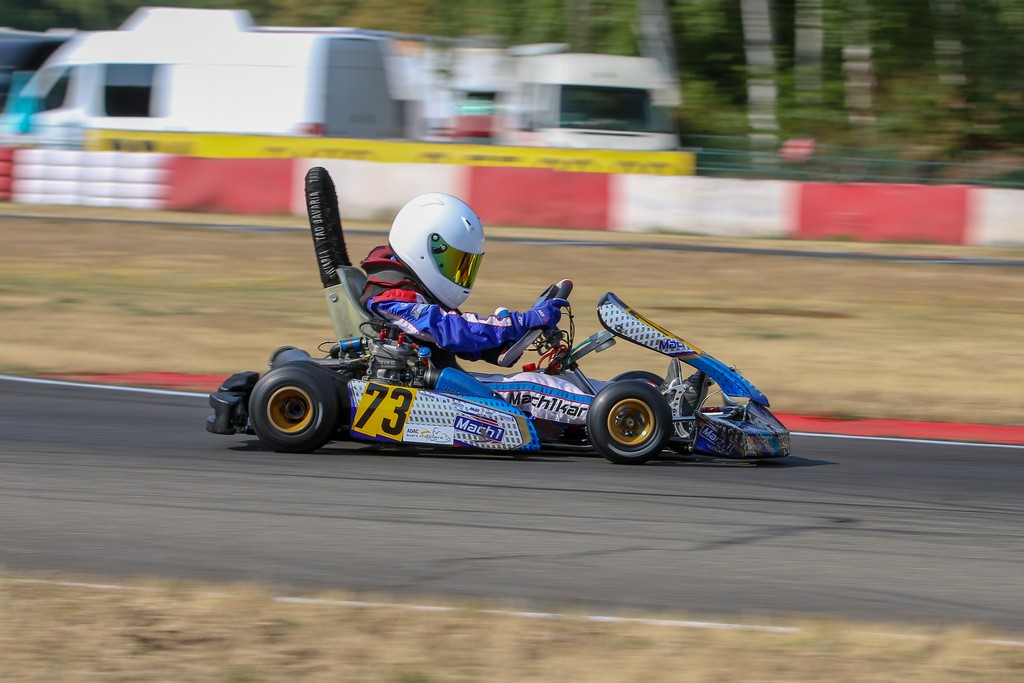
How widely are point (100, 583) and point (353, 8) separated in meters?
34.4

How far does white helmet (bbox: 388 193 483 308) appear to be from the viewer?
619 cm

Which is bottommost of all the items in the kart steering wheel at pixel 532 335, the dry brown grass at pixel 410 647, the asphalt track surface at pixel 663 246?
the dry brown grass at pixel 410 647

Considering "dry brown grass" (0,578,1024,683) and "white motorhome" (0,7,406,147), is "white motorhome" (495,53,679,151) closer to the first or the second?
"white motorhome" (0,7,406,147)

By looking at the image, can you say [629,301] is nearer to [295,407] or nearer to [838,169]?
[295,407]

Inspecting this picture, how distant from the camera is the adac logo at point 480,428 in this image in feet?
19.8

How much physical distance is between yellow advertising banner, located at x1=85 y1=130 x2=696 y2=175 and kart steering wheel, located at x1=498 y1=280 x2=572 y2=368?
38.4ft

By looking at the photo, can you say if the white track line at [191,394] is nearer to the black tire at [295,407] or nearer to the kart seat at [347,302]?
the kart seat at [347,302]

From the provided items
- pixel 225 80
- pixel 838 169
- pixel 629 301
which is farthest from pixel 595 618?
pixel 225 80

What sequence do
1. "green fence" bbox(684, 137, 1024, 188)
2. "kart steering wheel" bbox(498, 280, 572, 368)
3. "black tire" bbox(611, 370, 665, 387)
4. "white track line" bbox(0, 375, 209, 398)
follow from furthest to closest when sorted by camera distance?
1. "green fence" bbox(684, 137, 1024, 188)
2. "white track line" bbox(0, 375, 209, 398)
3. "black tire" bbox(611, 370, 665, 387)
4. "kart steering wheel" bbox(498, 280, 572, 368)

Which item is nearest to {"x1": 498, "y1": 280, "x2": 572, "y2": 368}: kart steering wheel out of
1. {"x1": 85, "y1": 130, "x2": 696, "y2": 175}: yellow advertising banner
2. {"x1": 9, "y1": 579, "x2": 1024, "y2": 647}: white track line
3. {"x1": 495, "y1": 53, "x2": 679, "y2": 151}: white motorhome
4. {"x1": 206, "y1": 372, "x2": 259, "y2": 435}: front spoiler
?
{"x1": 206, "y1": 372, "x2": 259, "y2": 435}: front spoiler

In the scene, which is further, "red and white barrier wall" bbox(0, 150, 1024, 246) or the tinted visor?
"red and white barrier wall" bbox(0, 150, 1024, 246)

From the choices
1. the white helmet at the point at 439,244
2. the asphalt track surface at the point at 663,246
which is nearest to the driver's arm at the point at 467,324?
the white helmet at the point at 439,244

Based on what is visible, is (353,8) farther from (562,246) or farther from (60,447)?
(60,447)

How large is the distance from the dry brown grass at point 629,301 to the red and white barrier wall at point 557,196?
51 centimetres
